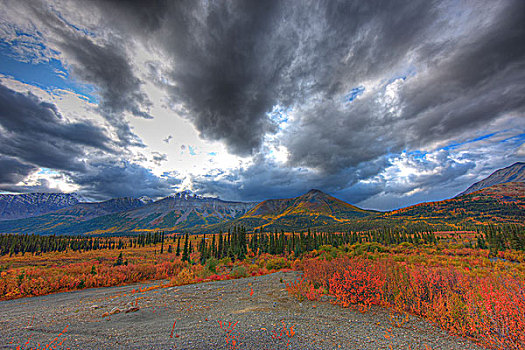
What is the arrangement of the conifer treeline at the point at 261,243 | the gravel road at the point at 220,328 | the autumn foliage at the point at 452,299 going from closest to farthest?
the autumn foliage at the point at 452,299, the gravel road at the point at 220,328, the conifer treeline at the point at 261,243

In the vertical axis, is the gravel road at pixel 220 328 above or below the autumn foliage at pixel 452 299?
below

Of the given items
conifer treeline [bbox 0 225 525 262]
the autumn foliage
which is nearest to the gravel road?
the autumn foliage

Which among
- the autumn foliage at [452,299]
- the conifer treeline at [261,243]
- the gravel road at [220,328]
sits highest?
the autumn foliage at [452,299]

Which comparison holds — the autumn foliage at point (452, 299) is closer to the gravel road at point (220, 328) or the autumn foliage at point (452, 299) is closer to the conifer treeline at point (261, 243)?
the gravel road at point (220, 328)

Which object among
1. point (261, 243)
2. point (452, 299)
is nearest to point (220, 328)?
point (452, 299)

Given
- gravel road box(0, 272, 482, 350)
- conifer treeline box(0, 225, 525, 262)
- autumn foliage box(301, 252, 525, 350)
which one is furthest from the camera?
conifer treeline box(0, 225, 525, 262)

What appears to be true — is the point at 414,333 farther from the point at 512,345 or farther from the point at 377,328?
the point at 512,345

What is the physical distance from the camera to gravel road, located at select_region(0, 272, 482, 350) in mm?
6410

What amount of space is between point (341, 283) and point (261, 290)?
6141 mm

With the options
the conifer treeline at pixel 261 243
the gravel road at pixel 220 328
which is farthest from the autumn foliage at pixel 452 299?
the conifer treeline at pixel 261 243

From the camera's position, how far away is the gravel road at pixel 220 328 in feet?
21.0

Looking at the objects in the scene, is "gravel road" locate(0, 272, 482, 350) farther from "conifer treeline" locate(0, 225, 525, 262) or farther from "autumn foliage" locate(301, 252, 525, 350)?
"conifer treeline" locate(0, 225, 525, 262)

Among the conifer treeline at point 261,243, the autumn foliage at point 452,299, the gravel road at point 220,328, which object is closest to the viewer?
the autumn foliage at point 452,299

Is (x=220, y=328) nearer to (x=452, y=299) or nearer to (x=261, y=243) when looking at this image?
(x=452, y=299)
